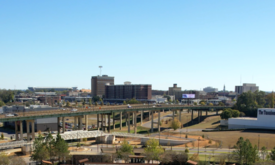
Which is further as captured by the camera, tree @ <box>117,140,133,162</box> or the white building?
the white building

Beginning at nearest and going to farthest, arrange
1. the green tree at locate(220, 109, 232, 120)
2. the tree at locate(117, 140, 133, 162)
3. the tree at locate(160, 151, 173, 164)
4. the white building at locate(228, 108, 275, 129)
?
the tree at locate(160, 151, 173, 164), the tree at locate(117, 140, 133, 162), the white building at locate(228, 108, 275, 129), the green tree at locate(220, 109, 232, 120)

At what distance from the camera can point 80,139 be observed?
79125mm

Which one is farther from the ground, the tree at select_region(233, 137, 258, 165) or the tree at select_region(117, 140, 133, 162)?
the tree at select_region(233, 137, 258, 165)

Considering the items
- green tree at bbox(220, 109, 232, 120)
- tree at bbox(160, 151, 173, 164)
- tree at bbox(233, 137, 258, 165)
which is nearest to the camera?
tree at bbox(233, 137, 258, 165)

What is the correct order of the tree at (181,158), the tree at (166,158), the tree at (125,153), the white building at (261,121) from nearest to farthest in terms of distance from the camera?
the tree at (166,158) < the tree at (181,158) < the tree at (125,153) < the white building at (261,121)

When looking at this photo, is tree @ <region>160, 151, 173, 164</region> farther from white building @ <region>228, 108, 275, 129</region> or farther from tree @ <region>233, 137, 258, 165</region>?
white building @ <region>228, 108, 275, 129</region>

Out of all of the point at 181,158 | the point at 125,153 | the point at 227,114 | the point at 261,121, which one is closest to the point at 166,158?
the point at 181,158

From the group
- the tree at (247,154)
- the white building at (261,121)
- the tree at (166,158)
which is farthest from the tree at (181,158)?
the white building at (261,121)

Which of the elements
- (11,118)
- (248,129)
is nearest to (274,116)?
(248,129)

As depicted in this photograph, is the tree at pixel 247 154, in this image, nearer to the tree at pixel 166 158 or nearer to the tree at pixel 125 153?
the tree at pixel 166 158

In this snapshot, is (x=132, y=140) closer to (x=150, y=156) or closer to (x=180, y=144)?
(x=180, y=144)

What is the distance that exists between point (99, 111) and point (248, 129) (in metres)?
60.0

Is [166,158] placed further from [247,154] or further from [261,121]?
[261,121]

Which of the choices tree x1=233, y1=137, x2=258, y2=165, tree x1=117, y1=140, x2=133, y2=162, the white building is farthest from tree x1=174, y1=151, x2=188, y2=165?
the white building
